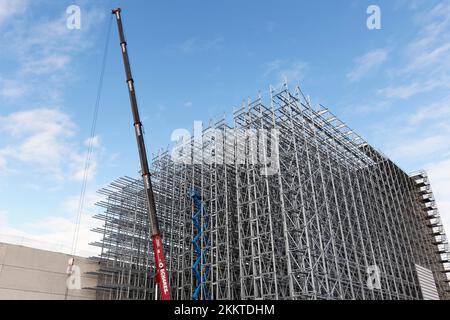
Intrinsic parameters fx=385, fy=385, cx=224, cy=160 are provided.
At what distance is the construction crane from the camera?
19109 mm

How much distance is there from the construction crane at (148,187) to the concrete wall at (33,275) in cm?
1156

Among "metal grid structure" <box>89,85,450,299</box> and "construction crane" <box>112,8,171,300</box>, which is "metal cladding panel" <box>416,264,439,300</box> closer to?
"metal grid structure" <box>89,85,450,299</box>

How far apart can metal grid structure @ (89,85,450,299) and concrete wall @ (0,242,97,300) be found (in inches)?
138

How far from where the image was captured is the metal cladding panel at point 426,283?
40.2 meters

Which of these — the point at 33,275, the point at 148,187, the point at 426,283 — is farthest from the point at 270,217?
the point at 426,283

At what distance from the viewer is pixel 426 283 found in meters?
41.6

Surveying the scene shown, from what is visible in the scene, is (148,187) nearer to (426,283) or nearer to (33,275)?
(33,275)

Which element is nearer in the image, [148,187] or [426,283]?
[148,187]

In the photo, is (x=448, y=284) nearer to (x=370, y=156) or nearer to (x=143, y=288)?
(x=370, y=156)

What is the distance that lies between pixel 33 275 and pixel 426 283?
3853 cm

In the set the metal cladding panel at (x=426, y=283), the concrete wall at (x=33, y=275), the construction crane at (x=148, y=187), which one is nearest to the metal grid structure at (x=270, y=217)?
the metal cladding panel at (x=426, y=283)

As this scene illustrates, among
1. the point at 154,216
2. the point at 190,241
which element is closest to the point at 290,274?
the point at 154,216

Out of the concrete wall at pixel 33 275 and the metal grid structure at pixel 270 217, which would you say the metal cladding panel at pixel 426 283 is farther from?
the concrete wall at pixel 33 275
